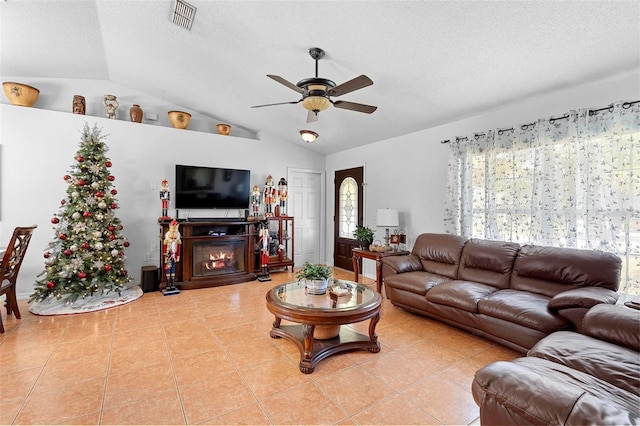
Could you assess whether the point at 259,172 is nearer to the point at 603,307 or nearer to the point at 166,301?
the point at 166,301

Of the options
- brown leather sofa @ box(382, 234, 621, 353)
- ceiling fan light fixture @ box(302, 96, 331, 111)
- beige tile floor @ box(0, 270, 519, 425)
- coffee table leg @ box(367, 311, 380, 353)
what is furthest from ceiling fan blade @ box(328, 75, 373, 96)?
beige tile floor @ box(0, 270, 519, 425)

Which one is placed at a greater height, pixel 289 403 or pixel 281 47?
pixel 281 47

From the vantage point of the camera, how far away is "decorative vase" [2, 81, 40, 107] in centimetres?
423

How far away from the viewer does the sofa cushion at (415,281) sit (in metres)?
3.48

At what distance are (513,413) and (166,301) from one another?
4.21 metres

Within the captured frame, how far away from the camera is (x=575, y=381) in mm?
1455

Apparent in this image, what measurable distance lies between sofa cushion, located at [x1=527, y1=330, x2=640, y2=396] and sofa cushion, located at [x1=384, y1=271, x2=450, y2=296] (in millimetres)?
1493

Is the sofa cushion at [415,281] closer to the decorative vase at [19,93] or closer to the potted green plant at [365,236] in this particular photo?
the potted green plant at [365,236]

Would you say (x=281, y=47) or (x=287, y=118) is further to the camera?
(x=287, y=118)

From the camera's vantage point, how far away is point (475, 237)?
13.3 ft

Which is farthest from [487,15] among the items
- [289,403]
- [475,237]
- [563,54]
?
[289,403]

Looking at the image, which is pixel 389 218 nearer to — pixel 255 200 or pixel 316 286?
pixel 316 286

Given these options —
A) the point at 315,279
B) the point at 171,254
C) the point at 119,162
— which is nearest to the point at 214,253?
the point at 171,254

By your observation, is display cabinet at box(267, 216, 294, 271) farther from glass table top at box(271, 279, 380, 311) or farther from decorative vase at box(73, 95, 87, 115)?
decorative vase at box(73, 95, 87, 115)
